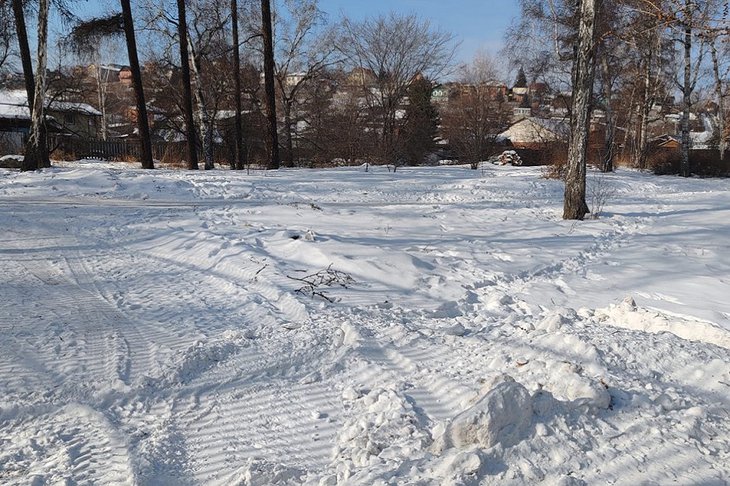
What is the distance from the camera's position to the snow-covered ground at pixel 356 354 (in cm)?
280

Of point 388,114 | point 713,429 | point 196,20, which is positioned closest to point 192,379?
point 713,429

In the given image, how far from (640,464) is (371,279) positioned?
372 centimetres

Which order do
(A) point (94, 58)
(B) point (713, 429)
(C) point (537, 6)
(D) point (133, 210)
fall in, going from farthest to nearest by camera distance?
(C) point (537, 6)
(A) point (94, 58)
(D) point (133, 210)
(B) point (713, 429)

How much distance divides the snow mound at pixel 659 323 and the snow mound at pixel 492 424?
226 cm

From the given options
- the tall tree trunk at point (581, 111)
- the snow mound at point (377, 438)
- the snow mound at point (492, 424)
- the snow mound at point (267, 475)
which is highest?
the tall tree trunk at point (581, 111)

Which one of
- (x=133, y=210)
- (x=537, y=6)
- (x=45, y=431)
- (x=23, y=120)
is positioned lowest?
(x=45, y=431)

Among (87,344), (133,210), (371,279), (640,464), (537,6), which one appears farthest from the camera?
(537,6)

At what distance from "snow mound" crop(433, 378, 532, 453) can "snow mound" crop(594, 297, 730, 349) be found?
2260mm

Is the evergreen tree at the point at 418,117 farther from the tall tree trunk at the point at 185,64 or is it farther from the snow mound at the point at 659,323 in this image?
the snow mound at the point at 659,323

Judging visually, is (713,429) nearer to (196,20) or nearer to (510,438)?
(510,438)

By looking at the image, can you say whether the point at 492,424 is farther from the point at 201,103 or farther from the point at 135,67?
the point at 201,103

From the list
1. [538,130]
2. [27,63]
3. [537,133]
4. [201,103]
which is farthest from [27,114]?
[538,130]

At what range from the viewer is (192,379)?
3770 millimetres

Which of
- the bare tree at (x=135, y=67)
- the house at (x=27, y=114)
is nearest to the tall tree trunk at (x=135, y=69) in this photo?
the bare tree at (x=135, y=67)
